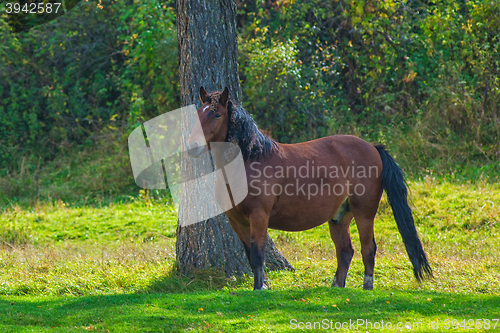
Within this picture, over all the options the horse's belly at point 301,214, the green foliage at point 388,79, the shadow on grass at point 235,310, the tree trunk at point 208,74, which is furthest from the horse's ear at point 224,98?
the green foliage at point 388,79

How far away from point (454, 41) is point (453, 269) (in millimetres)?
8548

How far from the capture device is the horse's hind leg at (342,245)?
6426 mm

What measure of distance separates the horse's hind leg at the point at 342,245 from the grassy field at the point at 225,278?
0.28 metres

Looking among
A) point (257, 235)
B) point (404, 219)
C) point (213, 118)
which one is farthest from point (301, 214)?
point (213, 118)

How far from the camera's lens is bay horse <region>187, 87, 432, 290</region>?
5.47m

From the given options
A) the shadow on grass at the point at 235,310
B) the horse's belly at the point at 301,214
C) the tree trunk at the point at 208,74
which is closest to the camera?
the shadow on grass at the point at 235,310

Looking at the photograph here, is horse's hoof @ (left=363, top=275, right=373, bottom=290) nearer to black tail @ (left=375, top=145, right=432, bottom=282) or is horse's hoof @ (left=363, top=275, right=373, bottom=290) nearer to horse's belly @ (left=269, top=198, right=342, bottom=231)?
black tail @ (left=375, top=145, right=432, bottom=282)

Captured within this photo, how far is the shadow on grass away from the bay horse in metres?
0.58

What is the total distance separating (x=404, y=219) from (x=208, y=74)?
3.24m

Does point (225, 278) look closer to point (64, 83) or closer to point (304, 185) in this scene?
point (304, 185)

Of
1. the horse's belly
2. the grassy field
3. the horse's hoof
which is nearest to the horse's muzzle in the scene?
the horse's belly

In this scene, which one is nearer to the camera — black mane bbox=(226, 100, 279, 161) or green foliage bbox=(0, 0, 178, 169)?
black mane bbox=(226, 100, 279, 161)

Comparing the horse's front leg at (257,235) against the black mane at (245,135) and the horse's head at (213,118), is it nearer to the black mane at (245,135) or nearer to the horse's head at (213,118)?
the black mane at (245,135)

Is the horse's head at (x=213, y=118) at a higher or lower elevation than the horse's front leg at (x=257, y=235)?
higher
